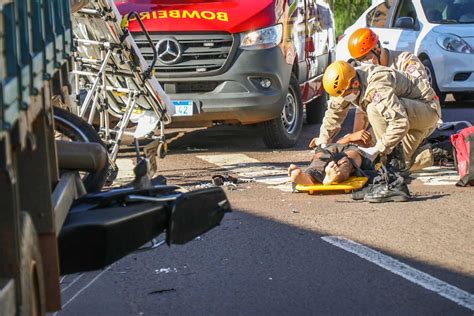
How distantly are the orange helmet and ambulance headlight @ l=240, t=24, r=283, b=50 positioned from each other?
4.71 feet

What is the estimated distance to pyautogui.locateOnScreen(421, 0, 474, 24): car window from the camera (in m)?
16.7

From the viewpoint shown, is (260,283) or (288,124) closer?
(260,283)

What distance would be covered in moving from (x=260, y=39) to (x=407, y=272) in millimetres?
5582

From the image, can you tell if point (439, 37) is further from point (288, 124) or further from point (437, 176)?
point (437, 176)

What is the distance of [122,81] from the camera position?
10695 mm

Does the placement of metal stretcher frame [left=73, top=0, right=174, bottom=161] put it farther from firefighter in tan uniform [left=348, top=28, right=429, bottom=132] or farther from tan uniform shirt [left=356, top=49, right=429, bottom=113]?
tan uniform shirt [left=356, top=49, right=429, bottom=113]

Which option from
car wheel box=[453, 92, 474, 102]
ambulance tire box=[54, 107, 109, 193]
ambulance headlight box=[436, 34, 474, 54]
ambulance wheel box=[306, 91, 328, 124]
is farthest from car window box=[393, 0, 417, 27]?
ambulance tire box=[54, 107, 109, 193]

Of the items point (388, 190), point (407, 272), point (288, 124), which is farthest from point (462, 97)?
point (407, 272)

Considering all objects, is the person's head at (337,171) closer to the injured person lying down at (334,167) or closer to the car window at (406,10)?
the injured person lying down at (334,167)

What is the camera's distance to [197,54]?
40.4ft

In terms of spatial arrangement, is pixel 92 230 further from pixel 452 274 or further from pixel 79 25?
pixel 79 25

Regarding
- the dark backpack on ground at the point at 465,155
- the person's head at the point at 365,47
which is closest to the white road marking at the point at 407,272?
the dark backpack on ground at the point at 465,155

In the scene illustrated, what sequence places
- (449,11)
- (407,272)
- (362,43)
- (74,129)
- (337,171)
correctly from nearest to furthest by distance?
1. (74,129)
2. (407,272)
3. (337,171)
4. (362,43)
5. (449,11)

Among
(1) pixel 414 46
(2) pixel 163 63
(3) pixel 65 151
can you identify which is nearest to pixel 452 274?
(3) pixel 65 151
